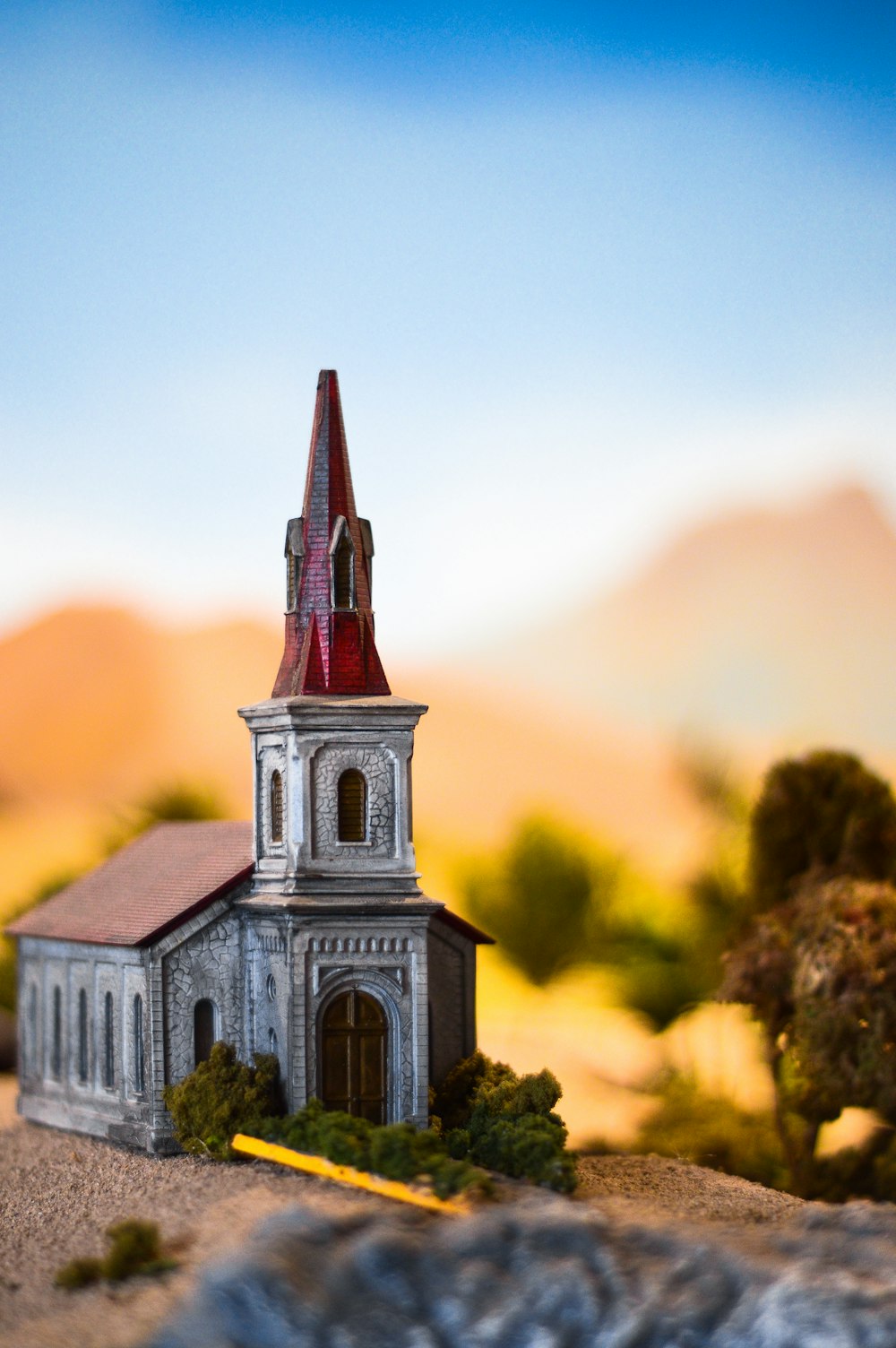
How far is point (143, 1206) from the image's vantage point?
1200 inches

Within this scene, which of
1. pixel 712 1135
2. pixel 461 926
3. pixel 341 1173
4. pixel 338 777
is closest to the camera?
pixel 341 1173

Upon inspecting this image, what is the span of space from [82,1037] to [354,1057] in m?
8.19

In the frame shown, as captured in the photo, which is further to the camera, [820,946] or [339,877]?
[820,946]

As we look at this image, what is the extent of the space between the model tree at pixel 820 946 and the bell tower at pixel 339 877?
9.15 meters

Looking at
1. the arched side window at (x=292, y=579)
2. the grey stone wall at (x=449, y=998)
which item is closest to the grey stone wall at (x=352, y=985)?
the grey stone wall at (x=449, y=998)

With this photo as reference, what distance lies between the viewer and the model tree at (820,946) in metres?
37.5

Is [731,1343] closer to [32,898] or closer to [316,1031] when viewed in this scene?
[316,1031]

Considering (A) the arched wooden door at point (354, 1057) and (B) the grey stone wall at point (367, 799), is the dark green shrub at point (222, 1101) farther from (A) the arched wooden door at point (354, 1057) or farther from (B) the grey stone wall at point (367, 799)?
(B) the grey stone wall at point (367, 799)

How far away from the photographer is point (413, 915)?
3303 cm

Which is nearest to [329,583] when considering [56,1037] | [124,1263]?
[56,1037]

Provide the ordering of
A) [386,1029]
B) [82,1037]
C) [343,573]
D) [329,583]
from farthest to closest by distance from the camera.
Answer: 1. [82,1037]
2. [343,573]
3. [329,583]
4. [386,1029]

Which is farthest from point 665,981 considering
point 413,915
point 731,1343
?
point 731,1343

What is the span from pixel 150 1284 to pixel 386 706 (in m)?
11.5

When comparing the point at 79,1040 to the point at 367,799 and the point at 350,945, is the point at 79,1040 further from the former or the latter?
the point at 367,799
